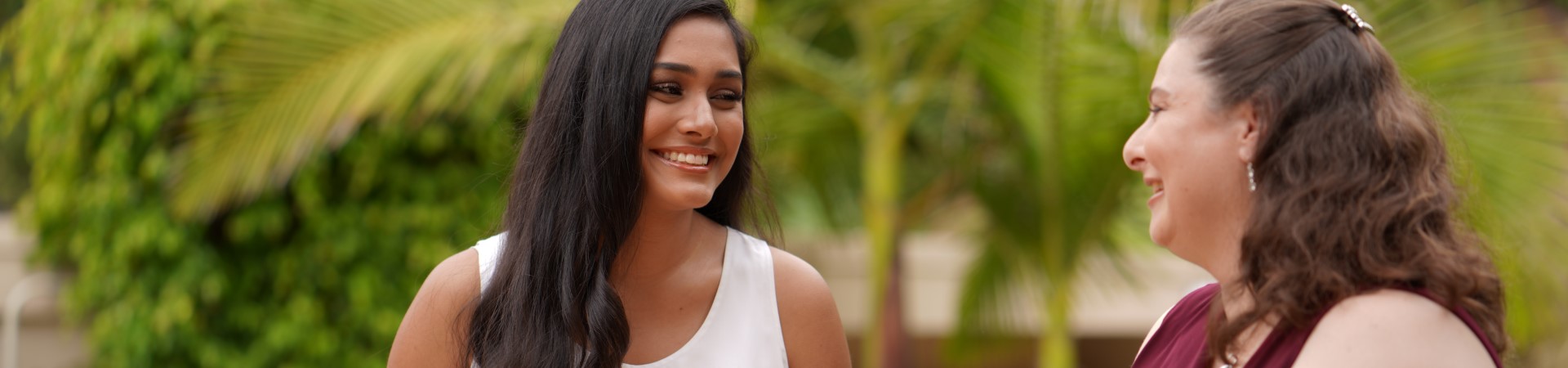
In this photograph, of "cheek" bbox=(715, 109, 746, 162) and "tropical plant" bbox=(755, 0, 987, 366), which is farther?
"tropical plant" bbox=(755, 0, 987, 366)

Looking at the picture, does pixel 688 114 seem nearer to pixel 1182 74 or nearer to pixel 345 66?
pixel 1182 74

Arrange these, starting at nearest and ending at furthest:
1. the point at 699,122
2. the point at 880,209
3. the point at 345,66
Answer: the point at 699,122, the point at 345,66, the point at 880,209

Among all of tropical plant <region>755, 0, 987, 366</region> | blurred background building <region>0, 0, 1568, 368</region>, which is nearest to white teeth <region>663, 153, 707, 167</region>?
blurred background building <region>0, 0, 1568, 368</region>

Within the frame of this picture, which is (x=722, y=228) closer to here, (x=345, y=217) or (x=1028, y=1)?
(x=1028, y=1)

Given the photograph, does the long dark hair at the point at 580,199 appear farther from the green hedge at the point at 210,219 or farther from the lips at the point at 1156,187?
the green hedge at the point at 210,219

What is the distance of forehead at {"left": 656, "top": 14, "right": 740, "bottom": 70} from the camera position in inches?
78.6

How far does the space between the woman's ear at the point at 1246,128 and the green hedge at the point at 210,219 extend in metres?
3.45

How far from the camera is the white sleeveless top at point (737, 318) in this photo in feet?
7.07

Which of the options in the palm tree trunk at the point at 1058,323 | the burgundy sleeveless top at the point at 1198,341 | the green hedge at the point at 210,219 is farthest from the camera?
the green hedge at the point at 210,219

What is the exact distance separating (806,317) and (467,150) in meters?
3.02

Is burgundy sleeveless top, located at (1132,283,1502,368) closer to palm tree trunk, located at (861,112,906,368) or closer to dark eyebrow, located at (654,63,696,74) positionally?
dark eyebrow, located at (654,63,696,74)

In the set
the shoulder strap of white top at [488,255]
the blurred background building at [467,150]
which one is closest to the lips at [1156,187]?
the shoulder strap of white top at [488,255]

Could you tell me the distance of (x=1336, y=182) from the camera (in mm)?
1614

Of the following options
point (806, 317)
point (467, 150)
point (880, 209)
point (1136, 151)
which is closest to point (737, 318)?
point (806, 317)
